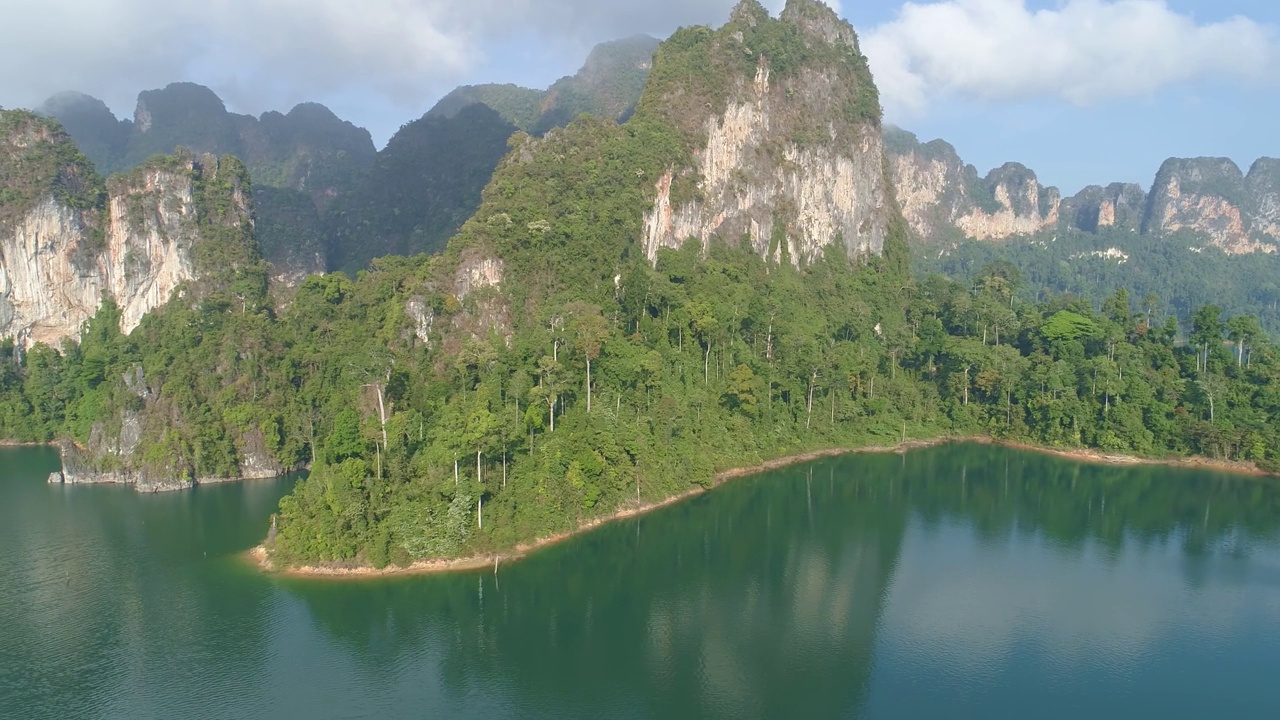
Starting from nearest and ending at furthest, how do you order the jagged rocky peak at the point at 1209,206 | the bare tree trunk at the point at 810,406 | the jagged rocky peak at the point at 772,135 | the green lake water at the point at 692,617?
the green lake water at the point at 692,617
the bare tree trunk at the point at 810,406
the jagged rocky peak at the point at 772,135
the jagged rocky peak at the point at 1209,206

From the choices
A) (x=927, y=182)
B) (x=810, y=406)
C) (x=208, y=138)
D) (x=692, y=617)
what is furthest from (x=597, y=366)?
(x=927, y=182)

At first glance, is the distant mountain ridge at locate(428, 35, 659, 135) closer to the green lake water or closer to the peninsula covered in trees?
the peninsula covered in trees

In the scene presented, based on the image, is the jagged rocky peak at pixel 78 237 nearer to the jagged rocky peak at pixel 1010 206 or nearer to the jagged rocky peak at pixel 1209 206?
the jagged rocky peak at pixel 1010 206

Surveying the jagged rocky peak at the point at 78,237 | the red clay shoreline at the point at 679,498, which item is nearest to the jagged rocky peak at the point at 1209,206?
the red clay shoreline at the point at 679,498

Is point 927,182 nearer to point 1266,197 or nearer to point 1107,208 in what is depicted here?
point 1107,208

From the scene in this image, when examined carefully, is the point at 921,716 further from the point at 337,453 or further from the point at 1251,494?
the point at 1251,494

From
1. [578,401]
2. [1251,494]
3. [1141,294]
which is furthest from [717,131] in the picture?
[1141,294]

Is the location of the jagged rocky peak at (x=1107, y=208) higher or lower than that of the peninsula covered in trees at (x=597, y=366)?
higher
